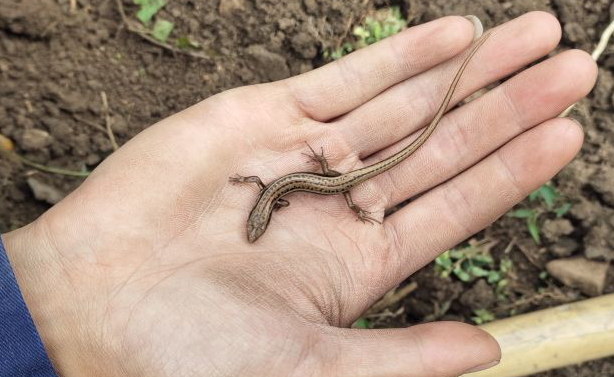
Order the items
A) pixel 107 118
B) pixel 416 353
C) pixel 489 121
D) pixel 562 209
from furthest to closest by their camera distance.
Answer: pixel 107 118 → pixel 562 209 → pixel 489 121 → pixel 416 353

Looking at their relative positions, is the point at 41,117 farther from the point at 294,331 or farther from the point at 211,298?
the point at 294,331

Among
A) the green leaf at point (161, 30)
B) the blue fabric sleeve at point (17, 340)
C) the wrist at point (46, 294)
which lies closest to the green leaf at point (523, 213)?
the green leaf at point (161, 30)

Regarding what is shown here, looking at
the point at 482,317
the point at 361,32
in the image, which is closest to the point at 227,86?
the point at 361,32

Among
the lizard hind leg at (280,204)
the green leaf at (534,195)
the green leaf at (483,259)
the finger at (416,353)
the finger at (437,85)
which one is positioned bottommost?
the green leaf at (483,259)

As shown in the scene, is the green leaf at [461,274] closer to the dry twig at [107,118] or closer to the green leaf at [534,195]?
the green leaf at [534,195]

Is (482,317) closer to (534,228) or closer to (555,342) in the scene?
(555,342)

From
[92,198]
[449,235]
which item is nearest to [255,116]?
[92,198]
